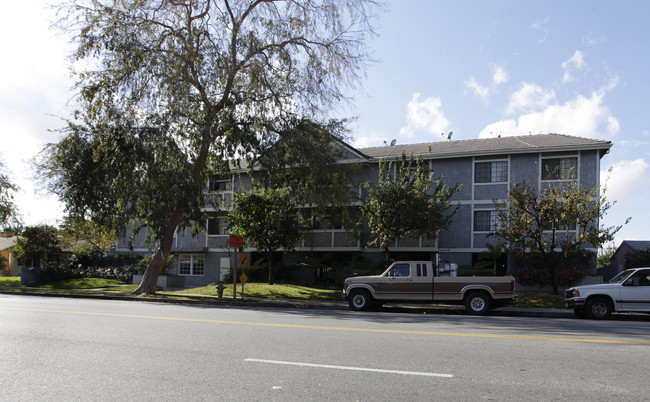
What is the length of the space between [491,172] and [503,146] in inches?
59.8

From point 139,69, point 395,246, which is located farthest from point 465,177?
point 139,69

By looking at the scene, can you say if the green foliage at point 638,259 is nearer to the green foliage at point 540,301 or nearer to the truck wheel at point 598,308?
the green foliage at point 540,301

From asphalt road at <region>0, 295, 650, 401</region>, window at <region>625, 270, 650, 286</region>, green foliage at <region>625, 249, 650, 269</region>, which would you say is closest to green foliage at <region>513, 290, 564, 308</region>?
window at <region>625, 270, 650, 286</region>

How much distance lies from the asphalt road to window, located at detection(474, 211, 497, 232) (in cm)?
1604

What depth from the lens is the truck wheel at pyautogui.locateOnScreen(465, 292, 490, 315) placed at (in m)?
16.1

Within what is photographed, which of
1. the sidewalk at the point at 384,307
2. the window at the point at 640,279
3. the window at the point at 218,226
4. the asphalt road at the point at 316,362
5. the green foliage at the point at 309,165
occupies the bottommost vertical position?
the sidewalk at the point at 384,307

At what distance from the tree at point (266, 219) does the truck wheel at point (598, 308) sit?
1424cm

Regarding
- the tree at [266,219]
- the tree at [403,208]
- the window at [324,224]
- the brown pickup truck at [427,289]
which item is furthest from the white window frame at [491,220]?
the brown pickup truck at [427,289]

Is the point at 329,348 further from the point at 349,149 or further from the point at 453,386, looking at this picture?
the point at 349,149

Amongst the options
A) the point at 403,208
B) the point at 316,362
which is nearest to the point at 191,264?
the point at 403,208

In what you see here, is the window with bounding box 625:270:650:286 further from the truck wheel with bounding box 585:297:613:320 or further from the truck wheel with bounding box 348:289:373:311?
the truck wheel with bounding box 348:289:373:311

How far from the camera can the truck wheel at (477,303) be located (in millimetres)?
16109

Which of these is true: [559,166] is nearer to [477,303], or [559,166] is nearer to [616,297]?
[616,297]

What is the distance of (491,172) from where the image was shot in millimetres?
26984
